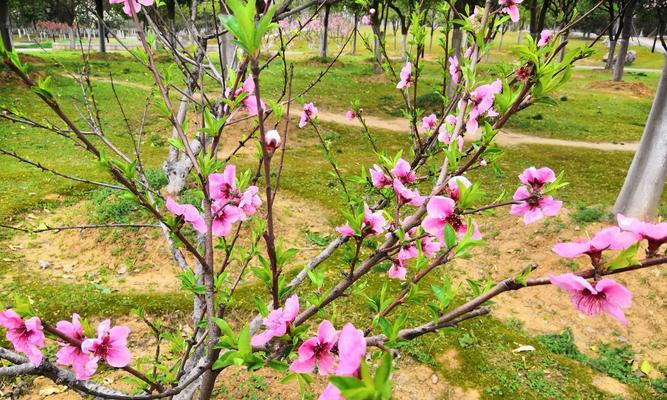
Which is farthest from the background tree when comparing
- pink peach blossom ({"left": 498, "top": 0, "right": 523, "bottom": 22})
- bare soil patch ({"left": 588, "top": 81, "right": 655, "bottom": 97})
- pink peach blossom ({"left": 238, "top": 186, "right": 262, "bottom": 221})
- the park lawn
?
bare soil patch ({"left": 588, "top": 81, "right": 655, "bottom": 97})

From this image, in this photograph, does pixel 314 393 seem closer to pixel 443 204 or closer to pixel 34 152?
pixel 443 204

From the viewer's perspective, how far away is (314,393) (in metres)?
3.32

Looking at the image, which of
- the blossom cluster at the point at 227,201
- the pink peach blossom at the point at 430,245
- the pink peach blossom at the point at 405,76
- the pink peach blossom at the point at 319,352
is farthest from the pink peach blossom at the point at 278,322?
the pink peach blossom at the point at 405,76

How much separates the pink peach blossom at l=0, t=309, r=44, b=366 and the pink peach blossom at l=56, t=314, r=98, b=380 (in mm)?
69

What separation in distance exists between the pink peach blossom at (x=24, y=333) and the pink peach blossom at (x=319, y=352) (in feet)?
2.56

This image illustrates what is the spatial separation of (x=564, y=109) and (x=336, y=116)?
854 centimetres

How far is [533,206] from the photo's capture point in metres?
1.37

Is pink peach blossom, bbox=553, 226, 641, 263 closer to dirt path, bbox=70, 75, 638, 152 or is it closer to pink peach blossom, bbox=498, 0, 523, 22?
pink peach blossom, bbox=498, 0, 523, 22

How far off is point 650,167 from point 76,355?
Result: 20.3 feet

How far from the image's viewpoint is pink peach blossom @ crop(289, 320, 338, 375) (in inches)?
44.8

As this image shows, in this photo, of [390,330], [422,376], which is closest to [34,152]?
[422,376]

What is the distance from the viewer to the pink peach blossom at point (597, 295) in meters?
0.90

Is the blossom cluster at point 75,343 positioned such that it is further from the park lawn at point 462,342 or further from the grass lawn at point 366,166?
the park lawn at point 462,342

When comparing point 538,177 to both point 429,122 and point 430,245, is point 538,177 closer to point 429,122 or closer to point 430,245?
point 430,245
